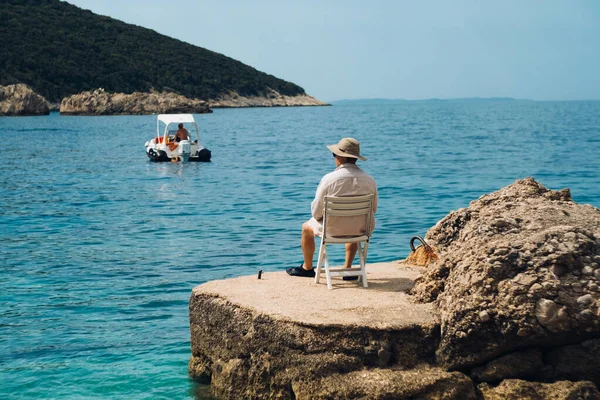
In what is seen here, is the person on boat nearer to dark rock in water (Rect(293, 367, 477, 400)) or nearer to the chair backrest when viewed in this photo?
the chair backrest

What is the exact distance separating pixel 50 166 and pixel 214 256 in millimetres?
21751

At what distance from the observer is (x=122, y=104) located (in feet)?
361

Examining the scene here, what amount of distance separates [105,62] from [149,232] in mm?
119582

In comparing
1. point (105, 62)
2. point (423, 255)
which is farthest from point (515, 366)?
point (105, 62)

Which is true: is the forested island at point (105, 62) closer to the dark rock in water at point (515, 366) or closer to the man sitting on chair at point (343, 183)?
the man sitting on chair at point (343, 183)

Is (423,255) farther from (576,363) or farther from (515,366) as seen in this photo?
(576,363)

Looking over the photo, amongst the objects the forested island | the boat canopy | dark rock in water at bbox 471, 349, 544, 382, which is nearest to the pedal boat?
the boat canopy

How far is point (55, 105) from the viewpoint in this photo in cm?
11456

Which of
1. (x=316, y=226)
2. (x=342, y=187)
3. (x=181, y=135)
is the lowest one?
(x=181, y=135)

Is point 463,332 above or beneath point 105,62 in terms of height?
beneath

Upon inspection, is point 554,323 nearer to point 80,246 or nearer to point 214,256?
point 214,256

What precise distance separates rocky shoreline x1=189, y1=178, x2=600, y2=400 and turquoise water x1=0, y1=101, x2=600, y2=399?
124cm

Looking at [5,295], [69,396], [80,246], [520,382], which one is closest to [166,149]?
[80,246]

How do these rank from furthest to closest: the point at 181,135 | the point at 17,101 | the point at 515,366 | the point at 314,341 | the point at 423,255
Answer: the point at 17,101
the point at 181,135
the point at 423,255
the point at 314,341
the point at 515,366
